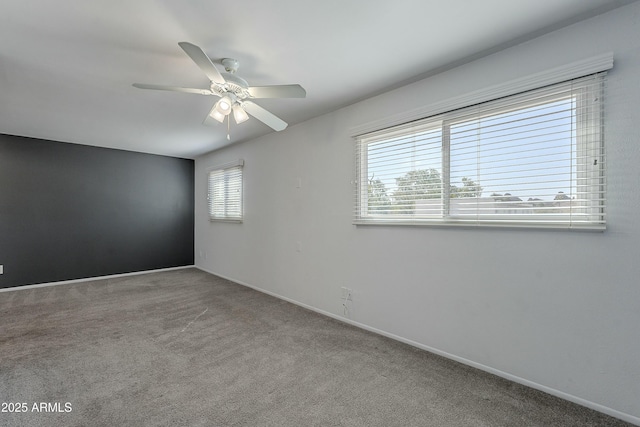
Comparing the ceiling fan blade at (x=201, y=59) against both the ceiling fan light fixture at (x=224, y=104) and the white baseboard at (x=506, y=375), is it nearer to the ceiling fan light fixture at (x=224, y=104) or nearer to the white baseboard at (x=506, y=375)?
the ceiling fan light fixture at (x=224, y=104)

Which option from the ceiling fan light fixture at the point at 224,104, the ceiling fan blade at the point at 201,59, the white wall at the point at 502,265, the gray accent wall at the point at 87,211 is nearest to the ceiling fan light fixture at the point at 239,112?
the ceiling fan light fixture at the point at 224,104

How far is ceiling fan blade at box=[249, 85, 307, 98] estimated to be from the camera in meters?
2.01

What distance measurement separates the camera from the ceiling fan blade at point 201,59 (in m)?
1.57

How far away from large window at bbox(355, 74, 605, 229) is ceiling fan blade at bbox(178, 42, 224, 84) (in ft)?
5.19

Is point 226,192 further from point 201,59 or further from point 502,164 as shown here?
point 502,164

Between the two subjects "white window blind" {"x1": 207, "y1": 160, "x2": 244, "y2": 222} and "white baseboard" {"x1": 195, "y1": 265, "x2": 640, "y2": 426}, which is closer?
"white baseboard" {"x1": 195, "y1": 265, "x2": 640, "y2": 426}

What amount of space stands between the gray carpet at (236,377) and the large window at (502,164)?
3.80ft

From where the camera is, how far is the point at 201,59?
5.59 feet

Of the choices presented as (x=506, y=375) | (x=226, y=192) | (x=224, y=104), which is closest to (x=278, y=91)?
(x=224, y=104)

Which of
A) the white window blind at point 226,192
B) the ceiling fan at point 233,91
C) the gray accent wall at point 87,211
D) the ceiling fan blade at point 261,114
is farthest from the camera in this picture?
the white window blind at point 226,192

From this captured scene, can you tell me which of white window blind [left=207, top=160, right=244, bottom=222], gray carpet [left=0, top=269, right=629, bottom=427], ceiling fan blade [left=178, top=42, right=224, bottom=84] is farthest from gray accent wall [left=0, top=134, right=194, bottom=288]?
ceiling fan blade [left=178, top=42, right=224, bottom=84]

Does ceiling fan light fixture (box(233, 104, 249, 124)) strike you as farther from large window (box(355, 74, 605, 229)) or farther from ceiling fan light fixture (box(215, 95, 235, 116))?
large window (box(355, 74, 605, 229))

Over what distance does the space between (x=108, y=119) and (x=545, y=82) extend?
4422mm

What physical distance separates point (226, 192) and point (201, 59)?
12.0 feet
